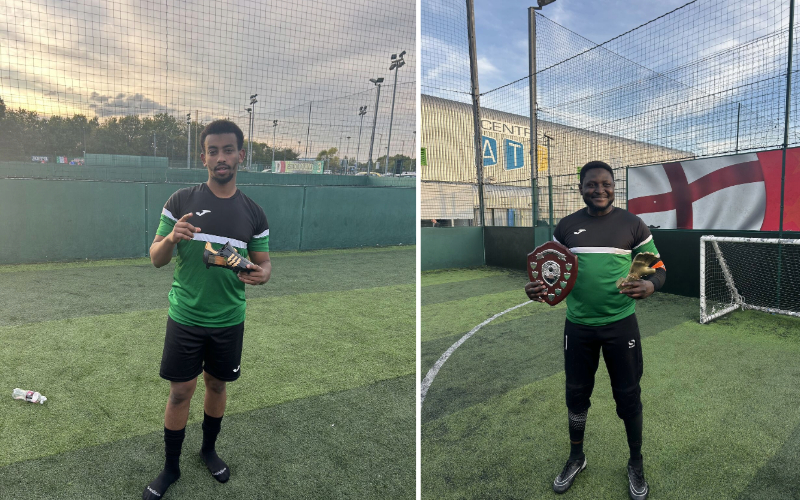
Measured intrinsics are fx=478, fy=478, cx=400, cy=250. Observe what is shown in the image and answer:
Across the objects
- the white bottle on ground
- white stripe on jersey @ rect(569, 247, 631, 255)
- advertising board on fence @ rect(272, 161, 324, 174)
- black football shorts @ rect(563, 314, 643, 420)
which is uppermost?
advertising board on fence @ rect(272, 161, 324, 174)

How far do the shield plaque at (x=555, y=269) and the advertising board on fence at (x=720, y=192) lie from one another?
5327 millimetres

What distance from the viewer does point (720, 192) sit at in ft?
21.5

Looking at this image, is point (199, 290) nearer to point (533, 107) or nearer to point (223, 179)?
point (223, 179)

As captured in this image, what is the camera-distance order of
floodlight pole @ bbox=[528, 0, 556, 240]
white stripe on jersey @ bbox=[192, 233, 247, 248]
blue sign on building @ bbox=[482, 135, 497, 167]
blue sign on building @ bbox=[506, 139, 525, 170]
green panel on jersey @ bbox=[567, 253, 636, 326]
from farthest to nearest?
→ 1. blue sign on building @ bbox=[482, 135, 497, 167]
2. blue sign on building @ bbox=[506, 139, 525, 170]
3. floodlight pole @ bbox=[528, 0, 556, 240]
4. green panel on jersey @ bbox=[567, 253, 636, 326]
5. white stripe on jersey @ bbox=[192, 233, 247, 248]

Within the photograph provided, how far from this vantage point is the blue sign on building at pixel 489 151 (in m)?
10.4

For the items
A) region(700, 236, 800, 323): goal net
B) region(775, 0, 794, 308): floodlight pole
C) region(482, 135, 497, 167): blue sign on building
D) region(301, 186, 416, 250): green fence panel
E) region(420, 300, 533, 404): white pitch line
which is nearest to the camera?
region(420, 300, 533, 404): white pitch line

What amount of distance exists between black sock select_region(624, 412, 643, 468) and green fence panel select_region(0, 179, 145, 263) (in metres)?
8.70

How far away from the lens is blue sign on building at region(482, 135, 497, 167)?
10375 millimetres

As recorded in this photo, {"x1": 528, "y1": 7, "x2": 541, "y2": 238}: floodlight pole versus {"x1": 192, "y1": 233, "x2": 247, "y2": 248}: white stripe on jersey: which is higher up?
{"x1": 528, "y1": 7, "x2": 541, "y2": 238}: floodlight pole

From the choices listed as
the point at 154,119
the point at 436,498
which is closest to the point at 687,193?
the point at 436,498

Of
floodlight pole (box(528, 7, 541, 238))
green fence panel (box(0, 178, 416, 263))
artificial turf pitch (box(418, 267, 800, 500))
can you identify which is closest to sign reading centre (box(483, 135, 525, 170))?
floodlight pole (box(528, 7, 541, 238))

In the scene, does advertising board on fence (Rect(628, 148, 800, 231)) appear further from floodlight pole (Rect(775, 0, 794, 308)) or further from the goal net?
the goal net

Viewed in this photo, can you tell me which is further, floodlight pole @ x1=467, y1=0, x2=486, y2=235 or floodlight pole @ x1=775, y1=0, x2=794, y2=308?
floodlight pole @ x1=467, y1=0, x2=486, y2=235

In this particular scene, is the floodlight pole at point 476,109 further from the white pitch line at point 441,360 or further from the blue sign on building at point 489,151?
the white pitch line at point 441,360
